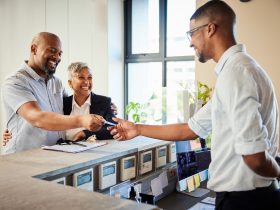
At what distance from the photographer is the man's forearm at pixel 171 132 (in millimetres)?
1667

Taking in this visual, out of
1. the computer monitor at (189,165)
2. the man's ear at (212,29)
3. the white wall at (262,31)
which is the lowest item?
the computer monitor at (189,165)

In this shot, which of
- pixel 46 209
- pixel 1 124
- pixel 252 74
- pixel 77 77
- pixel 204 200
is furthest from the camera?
pixel 1 124

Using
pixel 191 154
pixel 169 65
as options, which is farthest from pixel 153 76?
pixel 191 154

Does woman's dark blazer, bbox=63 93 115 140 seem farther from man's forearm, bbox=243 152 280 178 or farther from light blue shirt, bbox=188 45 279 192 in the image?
man's forearm, bbox=243 152 280 178

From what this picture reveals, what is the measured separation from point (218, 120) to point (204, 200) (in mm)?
897

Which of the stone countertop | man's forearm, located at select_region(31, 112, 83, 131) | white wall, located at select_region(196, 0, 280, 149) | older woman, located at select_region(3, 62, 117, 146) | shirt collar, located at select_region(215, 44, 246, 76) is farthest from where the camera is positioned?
white wall, located at select_region(196, 0, 280, 149)

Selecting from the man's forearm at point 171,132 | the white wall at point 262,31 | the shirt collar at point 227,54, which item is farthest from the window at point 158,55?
the shirt collar at point 227,54

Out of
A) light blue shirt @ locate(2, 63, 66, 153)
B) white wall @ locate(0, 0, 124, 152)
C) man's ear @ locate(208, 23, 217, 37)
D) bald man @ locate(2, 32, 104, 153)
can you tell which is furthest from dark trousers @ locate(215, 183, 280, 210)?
white wall @ locate(0, 0, 124, 152)

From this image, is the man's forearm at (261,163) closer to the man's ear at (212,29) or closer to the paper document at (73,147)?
the man's ear at (212,29)

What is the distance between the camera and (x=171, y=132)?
169 centimetres

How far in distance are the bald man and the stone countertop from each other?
242 mm

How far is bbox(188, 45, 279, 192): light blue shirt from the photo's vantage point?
3.53ft

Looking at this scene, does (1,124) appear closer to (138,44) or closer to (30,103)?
(138,44)

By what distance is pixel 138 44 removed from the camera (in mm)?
4406
